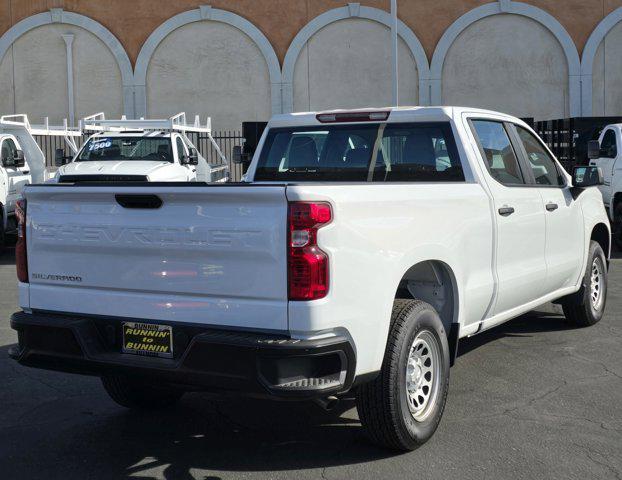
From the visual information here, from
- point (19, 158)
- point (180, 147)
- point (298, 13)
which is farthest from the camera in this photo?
point (298, 13)

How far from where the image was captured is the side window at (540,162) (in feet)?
22.5

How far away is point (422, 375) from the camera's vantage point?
4.96m

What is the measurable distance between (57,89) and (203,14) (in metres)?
5.89

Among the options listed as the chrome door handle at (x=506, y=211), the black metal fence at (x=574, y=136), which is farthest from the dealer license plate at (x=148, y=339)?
the black metal fence at (x=574, y=136)

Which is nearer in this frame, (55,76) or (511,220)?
(511,220)

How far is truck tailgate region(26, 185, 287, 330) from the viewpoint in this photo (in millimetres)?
4133

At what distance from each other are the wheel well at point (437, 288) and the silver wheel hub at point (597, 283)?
9.86ft

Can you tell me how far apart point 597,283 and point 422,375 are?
12.6 ft

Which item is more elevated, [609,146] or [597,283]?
[609,146]

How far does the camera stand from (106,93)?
31484 mm

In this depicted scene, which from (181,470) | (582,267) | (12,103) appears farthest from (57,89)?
(181,470)

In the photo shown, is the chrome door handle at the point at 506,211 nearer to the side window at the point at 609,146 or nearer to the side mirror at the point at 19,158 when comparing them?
the side window at the point at 609,146

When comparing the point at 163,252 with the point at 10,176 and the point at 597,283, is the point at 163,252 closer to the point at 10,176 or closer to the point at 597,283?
the point at 597,283

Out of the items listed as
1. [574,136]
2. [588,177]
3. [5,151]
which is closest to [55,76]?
[5,151]
